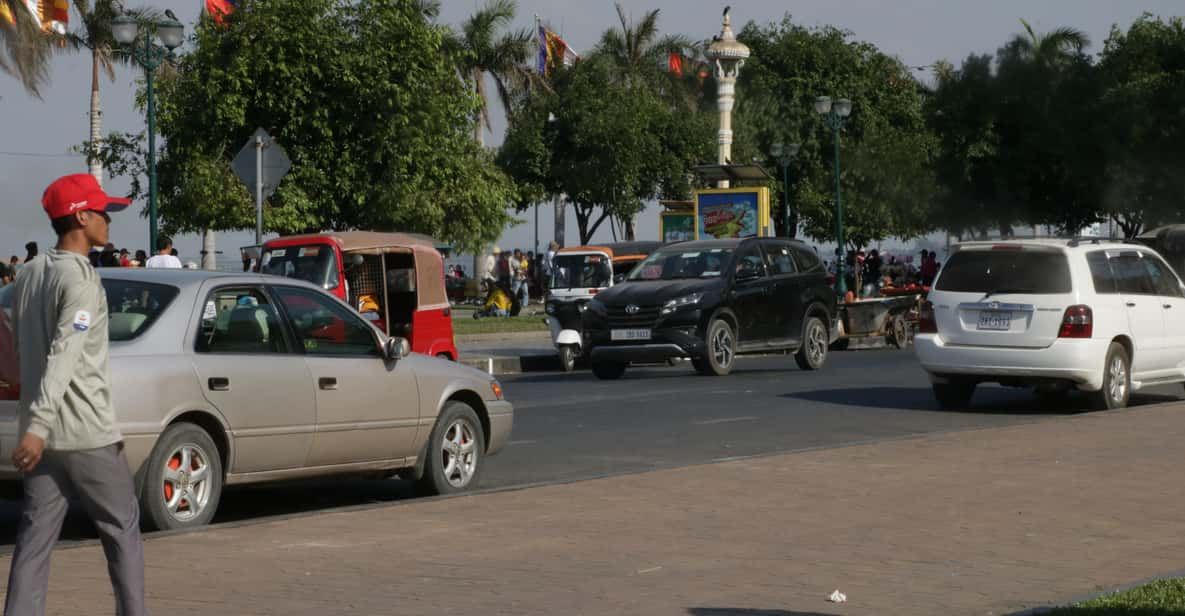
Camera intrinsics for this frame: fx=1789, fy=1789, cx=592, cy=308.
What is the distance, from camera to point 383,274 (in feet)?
73.3

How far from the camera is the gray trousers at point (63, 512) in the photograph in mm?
5727

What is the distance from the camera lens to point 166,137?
3962 centimetres

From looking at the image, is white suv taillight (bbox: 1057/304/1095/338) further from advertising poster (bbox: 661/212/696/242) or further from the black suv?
advertising poster (bbox: 661/212/696/242)

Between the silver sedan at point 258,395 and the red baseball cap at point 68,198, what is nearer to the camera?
the red baseball cap at point 68,198

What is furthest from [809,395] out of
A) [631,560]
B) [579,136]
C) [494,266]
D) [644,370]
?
[579,136]

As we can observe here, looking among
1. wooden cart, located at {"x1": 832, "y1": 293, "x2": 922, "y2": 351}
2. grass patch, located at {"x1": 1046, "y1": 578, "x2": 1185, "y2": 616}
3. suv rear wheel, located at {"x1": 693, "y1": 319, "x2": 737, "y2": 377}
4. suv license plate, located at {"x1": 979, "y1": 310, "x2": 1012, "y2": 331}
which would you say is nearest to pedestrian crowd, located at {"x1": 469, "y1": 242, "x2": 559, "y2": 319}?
wooden cart, located at {"x1": 832, "y1": 293, "x2": 922, "y2": 351}

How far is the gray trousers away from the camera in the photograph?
573 centimetres

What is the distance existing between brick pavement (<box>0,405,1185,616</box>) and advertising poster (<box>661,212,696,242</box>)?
34427mm

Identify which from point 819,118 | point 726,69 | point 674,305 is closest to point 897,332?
point 674,305

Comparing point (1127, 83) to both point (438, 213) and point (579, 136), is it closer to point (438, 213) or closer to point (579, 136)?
point (579, 136)

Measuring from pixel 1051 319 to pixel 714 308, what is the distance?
6228 millimetres

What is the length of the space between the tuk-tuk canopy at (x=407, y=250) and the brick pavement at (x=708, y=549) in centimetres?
1004

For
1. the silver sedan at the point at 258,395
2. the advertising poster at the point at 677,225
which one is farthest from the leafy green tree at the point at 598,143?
the silver sedan at the point at 258,395

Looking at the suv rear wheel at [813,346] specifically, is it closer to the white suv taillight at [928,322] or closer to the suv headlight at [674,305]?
the suv headlight at [674,305]
